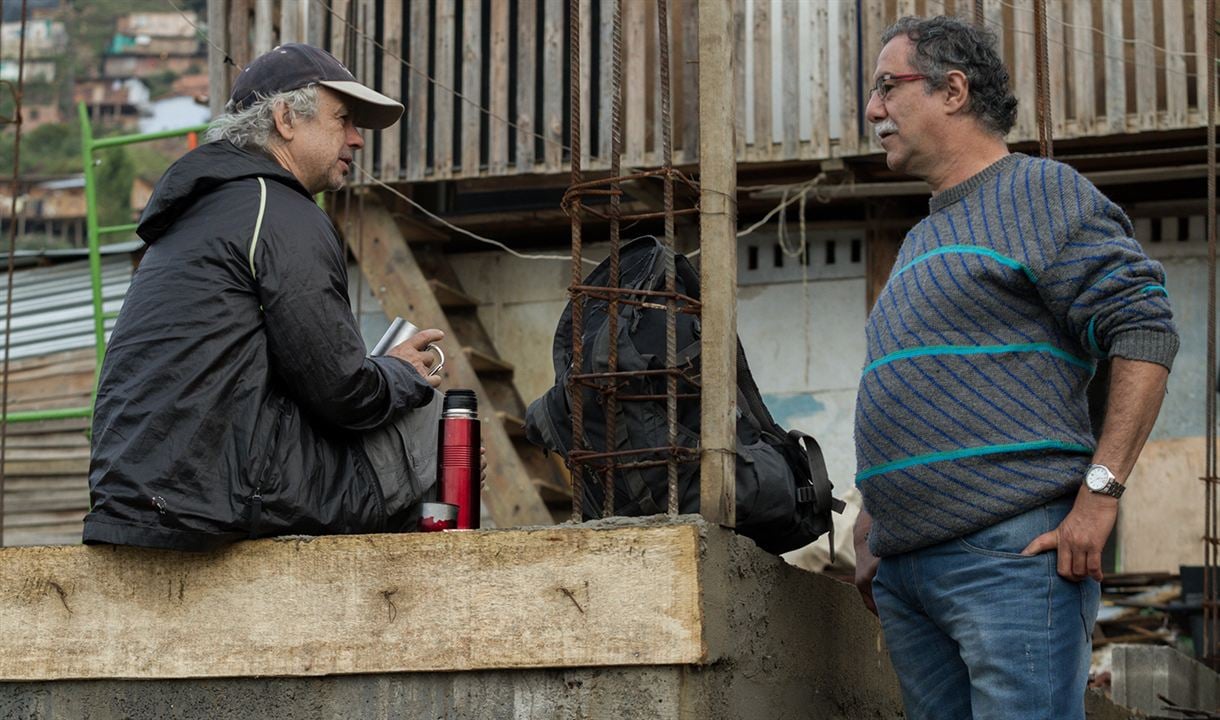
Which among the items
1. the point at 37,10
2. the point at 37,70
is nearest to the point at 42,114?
the point at 37,70

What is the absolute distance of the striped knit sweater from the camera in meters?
3.67

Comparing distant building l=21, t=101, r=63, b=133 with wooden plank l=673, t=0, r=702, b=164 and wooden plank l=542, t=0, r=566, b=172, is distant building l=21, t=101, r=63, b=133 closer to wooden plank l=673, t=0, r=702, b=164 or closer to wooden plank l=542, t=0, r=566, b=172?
wooden plank l=542, t=0, r=566, b=172

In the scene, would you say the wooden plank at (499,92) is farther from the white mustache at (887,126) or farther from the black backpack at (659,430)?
the white mustache at (887,126)

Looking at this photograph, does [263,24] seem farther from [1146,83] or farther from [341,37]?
[1146,83]

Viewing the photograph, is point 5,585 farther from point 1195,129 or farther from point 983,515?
point 1195,129

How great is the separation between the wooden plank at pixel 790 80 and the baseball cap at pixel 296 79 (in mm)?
5813

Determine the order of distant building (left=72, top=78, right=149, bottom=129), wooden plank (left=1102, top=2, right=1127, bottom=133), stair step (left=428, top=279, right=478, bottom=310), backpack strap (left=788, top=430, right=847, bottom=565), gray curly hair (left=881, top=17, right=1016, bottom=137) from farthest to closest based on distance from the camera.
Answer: distant building (left=72, top=78, right=149, bottom=129)
stair step (left=428, top=279, right=478, bottom=310)
wooden plank (left=1102, top=2, right=1127, bottom=133)
backpack strap (left=788, top=430, right=847, bottom=565)
gray curly hair (left=881, top=17, right=1016, bottom=137)

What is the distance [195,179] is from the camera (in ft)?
14.3

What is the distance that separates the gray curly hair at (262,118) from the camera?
15.1 ft

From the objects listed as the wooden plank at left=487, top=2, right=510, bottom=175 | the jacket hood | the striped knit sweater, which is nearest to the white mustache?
the striped knit sweater

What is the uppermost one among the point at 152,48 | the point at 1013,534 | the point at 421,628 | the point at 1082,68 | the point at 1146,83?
the point at 152,48

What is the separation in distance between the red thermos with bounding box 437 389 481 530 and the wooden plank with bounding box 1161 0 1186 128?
633 cm

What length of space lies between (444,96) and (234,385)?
6745mm

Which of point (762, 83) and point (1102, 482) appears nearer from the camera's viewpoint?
point (1102, 482)
